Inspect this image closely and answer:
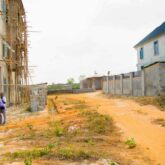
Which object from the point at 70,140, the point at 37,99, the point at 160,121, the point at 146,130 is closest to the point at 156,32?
the point at 37,99

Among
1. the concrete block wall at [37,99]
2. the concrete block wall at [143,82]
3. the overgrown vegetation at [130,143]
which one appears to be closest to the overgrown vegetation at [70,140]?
the overgrown vegetation at [130,143]

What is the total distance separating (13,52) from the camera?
88.4 ft

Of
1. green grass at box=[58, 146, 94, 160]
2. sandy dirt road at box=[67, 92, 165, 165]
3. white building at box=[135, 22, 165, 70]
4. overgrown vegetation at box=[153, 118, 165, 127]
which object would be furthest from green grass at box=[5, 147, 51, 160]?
white building at box=[135, 22, 165, 70]

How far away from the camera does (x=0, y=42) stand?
73.1 feet

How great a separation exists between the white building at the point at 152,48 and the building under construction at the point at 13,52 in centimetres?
1349

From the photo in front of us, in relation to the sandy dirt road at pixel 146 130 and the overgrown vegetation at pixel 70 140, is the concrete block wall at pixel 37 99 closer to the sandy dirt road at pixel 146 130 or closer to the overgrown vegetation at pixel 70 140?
the overgrown vegetation at pixel 70 140

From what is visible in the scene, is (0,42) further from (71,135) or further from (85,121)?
(71,135)

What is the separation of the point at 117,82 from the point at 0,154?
78.4 feet

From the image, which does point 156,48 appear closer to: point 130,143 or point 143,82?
point 143,82

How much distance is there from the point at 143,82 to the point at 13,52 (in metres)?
10.9

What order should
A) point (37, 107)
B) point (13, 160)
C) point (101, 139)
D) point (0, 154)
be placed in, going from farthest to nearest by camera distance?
point (37, 107)
point (101, 139)
point (0, 154)
point (13, 160)

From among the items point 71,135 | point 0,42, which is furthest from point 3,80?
point 71,135

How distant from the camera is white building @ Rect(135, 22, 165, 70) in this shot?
32725mm

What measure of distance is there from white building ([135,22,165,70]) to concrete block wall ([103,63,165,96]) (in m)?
4.80
